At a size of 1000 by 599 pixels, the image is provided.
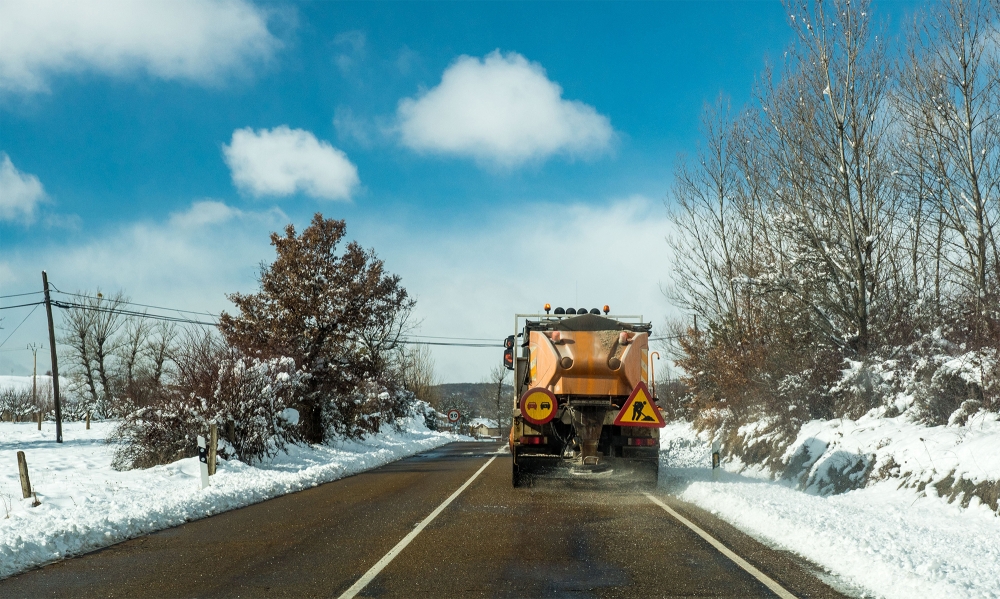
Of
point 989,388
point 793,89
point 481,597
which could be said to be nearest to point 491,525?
point 481,597

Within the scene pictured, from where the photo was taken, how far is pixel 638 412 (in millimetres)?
14109

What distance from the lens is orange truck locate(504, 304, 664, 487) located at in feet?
47.5

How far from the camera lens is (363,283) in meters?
29.8

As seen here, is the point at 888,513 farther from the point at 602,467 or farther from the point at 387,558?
the point at 387,558

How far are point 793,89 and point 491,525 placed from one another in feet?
49.0

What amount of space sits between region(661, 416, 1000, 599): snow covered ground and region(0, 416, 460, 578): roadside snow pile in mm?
7926

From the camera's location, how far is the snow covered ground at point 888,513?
6.38 meters

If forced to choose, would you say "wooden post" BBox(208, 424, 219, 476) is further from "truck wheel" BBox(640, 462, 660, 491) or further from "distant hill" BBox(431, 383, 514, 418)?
"distant hill" BBox(431, 383, 514, 418)

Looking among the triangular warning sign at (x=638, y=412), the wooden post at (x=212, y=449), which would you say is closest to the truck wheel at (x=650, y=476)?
the triangular warning sign at (x=638, y=412)

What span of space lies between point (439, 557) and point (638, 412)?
7100 mm

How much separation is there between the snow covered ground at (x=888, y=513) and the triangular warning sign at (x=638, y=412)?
1.44 meters

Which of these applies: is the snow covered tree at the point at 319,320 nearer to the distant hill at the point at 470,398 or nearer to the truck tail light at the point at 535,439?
the truck tail light at the point at 535,439

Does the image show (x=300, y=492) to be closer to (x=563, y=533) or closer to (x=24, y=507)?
(x=24, y=507)

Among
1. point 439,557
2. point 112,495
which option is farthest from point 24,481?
point 439,557
